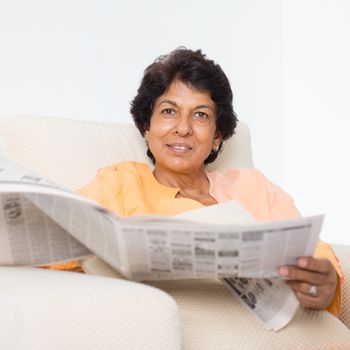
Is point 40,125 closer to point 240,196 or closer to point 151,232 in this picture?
point 240,196

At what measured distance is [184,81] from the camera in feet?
5.29

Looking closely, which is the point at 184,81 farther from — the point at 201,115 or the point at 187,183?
the point at 187,183

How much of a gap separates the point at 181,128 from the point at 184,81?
0.14 m

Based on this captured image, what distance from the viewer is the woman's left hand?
3.17 ft

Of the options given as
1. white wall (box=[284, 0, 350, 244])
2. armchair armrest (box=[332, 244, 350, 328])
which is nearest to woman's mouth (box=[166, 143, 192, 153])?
armchair armrest (box=[332, 244, 350, 328])

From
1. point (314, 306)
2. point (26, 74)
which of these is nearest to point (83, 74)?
point (26, 74)

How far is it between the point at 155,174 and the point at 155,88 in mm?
220

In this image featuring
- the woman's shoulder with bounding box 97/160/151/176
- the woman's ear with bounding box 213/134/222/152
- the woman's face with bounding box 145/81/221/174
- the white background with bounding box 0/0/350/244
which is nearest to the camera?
the woman's shoulder with bounding box 97/160/151/176

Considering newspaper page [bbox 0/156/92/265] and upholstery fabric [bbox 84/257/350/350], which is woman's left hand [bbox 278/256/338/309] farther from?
newspaper page [bbox 0/156/92/265]

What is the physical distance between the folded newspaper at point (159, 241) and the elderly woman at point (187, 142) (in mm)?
375

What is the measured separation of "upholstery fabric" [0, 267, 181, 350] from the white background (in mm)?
1412

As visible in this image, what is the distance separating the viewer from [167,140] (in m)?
1.58

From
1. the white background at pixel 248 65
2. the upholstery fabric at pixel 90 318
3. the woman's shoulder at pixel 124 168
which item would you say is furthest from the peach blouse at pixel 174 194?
the white background at pixel 248 65

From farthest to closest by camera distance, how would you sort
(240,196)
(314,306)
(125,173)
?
(240,196) < (125,173) < (314,306)
